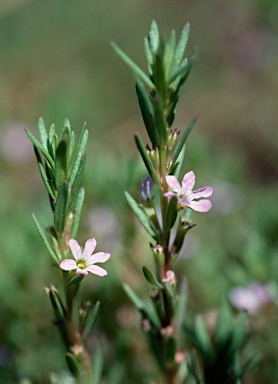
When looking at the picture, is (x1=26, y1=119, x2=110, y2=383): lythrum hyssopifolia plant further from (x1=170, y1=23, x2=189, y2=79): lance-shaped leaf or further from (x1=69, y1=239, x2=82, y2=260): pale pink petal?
(x1=170, y1=23, x2=189, y2=79): lance-shaped leaf

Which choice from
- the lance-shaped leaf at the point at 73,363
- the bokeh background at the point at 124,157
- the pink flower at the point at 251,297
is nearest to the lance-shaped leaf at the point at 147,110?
the lance-shaped leaf at the point at 73,363

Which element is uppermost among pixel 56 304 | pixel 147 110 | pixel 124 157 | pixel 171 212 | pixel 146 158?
pixel 124 157

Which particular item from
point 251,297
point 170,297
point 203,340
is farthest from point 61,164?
point 251,297

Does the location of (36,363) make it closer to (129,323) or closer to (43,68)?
(129,323)

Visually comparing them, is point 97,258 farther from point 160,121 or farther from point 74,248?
point 160,121

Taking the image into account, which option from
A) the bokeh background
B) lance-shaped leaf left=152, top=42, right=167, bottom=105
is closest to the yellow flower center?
lance-shaped leaf left=152, top=42, right=167, bottom=105

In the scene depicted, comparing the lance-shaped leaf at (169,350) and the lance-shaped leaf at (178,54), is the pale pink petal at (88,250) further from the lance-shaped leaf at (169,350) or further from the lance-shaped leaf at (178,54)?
the lance-shaped leaf at (178,54)
